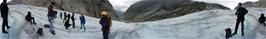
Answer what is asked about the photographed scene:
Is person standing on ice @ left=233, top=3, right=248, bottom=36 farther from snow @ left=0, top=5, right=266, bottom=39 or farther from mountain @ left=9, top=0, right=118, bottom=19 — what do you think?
mountain @ left=9, top=0, right=118, bottom=19

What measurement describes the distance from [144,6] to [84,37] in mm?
33680

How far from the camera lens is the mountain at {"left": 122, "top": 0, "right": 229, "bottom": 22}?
45.0 metres

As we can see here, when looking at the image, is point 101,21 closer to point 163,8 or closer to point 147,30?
point 147,30

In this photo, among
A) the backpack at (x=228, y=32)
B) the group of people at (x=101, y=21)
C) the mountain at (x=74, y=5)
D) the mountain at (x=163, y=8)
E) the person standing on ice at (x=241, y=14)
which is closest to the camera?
the group of people at (x=101, y=21)

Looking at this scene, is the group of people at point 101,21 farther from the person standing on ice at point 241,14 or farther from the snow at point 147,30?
the person standing on ice at point 241,14

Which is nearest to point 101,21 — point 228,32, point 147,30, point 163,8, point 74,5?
point 228,32

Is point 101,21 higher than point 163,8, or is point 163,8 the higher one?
point 163,8

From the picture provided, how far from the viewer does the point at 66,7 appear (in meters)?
38.6

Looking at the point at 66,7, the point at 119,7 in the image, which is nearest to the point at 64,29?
the point at 66,7

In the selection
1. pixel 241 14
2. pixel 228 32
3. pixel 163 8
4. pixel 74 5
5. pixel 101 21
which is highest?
pixel 74 5

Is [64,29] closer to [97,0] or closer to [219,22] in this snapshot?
[219,22]

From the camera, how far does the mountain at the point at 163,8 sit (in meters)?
45.0

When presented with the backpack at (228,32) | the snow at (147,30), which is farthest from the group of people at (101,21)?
the backpack at (228,32)

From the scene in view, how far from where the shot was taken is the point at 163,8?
49812 millimetres
